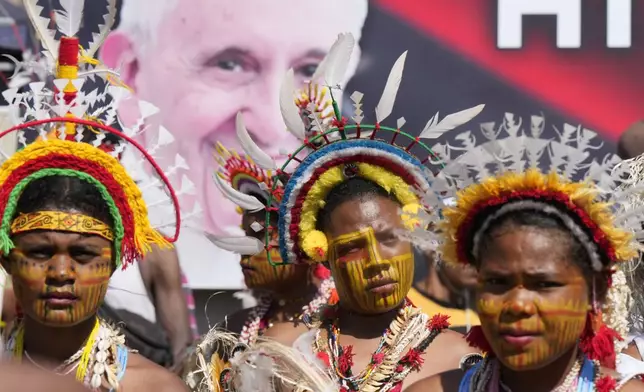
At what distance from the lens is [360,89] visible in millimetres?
7672

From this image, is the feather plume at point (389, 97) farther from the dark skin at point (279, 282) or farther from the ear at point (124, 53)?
the ear at point (124, 53)

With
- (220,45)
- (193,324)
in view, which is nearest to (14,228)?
(193,324)

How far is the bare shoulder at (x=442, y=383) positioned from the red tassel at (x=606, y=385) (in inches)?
16.5

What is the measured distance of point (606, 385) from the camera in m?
3.24

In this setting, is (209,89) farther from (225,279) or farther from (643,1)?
(643,1)

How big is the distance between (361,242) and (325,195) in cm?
31

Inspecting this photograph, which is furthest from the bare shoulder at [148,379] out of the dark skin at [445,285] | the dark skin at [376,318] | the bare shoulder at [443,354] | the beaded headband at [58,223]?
the dark skin at [445,285]

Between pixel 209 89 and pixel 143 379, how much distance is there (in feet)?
12.7

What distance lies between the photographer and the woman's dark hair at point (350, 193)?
4359 millimetres

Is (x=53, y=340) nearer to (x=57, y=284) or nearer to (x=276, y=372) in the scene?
(x=57, y=284)

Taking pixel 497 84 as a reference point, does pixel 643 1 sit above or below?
above

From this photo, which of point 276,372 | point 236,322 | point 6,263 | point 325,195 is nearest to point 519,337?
point 276,372

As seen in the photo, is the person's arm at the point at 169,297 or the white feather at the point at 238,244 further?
the person's arm at the point at 169,297

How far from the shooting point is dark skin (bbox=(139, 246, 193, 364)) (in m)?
7.31
